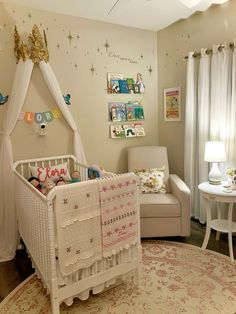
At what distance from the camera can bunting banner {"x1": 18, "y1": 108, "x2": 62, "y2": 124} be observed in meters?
3.01

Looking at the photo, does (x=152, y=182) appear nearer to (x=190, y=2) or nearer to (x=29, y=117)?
(x=29, y=117)

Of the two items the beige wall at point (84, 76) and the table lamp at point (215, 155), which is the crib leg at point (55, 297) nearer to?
the beige wall at point (84, 76)

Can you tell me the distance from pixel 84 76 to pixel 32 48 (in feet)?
2.32

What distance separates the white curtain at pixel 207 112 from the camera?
9.66ft

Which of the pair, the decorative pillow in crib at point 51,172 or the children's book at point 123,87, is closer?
the decorative pillow in crib at point 51,172

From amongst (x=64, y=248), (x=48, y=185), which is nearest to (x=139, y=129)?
(x=48, y=185)

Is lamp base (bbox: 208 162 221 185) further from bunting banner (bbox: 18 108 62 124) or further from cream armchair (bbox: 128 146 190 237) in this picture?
bunting banner (bbox: 18 108 62 124)

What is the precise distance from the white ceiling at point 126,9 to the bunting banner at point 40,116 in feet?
3.67

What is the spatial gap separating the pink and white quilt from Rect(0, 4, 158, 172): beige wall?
4.79ft

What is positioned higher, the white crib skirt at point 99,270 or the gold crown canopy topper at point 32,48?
the gold crown canopy topper at point 32,48

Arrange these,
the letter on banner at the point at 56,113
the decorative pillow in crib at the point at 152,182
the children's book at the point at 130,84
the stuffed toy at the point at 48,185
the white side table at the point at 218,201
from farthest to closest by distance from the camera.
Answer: the children's book at the point at 130,84 < the decorative pillow in crib at the point at 152,182 < the letter on banner at the point at 56,113 < the stuffed toy at the point at 48,185 < the white side table at the point at 218,201

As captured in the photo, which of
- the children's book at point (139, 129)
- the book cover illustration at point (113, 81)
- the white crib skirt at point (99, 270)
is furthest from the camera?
the children's book at point (139, 129)

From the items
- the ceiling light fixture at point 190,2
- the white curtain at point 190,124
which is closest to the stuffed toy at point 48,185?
the white curtain at point 190,124

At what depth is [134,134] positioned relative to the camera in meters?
3.83
